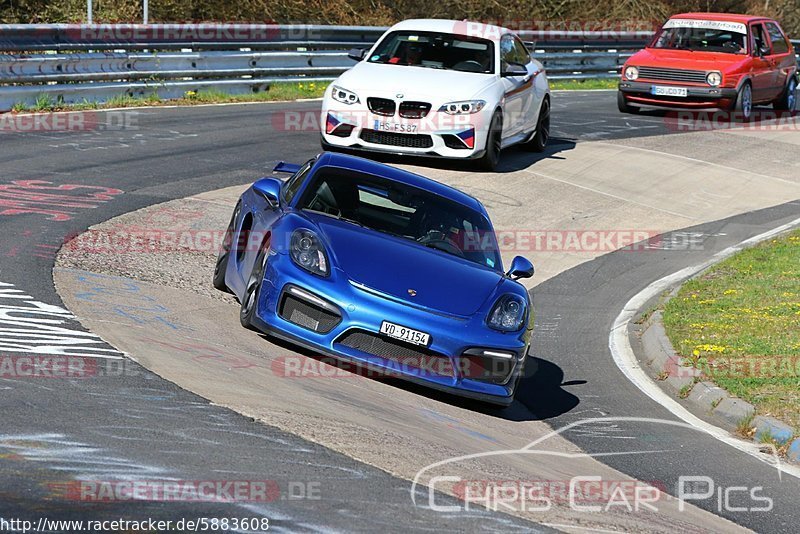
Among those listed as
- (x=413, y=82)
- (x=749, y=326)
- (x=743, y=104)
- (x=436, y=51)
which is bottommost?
(x=749, y=326)

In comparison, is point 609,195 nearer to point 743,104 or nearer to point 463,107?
point 463,107

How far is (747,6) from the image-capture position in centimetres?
4722

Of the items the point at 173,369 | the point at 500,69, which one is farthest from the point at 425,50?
the point at 173,369

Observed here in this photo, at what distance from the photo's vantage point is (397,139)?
15.1 meters

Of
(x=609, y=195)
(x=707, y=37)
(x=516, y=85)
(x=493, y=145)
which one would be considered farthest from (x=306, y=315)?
(x=707, y=37)

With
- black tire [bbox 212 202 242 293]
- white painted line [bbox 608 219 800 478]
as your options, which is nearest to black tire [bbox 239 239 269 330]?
black tire [bbox 212 202 242 293]

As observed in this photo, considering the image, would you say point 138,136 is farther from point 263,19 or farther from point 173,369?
point 263,19

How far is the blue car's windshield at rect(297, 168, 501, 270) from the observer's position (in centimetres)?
861

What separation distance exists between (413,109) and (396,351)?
808 cm

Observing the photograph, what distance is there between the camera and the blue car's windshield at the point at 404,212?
28.2 feet

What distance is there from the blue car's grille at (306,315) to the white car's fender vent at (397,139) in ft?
25.5

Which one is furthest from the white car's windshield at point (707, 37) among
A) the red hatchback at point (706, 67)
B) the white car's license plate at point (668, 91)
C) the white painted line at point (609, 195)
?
the white painted line at point (609, 195)

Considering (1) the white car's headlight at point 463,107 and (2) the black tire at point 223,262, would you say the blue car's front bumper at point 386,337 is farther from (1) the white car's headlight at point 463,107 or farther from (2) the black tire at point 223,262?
(1) the white car's headlight at point 463,107

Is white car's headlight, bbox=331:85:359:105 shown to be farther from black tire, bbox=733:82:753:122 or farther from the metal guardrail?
black tire, bbox=733:82:753:122
